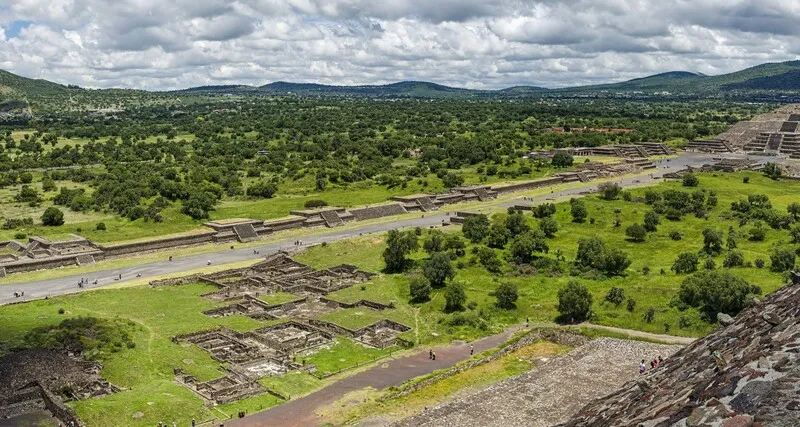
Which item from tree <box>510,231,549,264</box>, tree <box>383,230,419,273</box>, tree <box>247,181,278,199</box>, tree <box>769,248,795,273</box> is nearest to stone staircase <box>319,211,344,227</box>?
tree <box>247,181,278,199</box>

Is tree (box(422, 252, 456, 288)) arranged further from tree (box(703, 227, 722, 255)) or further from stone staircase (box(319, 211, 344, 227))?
stone staircase (box(319, 211, 344, 227))

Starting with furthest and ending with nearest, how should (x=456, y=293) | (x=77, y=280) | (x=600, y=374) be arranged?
(x=77, y=280), (x=456, y=293), (x=600, y=374)

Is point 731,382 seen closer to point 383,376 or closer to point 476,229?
point 383,376

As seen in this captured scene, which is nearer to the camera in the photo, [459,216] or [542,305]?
[542,305]

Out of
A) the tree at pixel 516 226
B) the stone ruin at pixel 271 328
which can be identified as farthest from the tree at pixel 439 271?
the tree at pixel 516 226

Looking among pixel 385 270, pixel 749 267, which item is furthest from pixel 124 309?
pixel 749 267

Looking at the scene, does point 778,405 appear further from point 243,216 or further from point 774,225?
point 243,216
